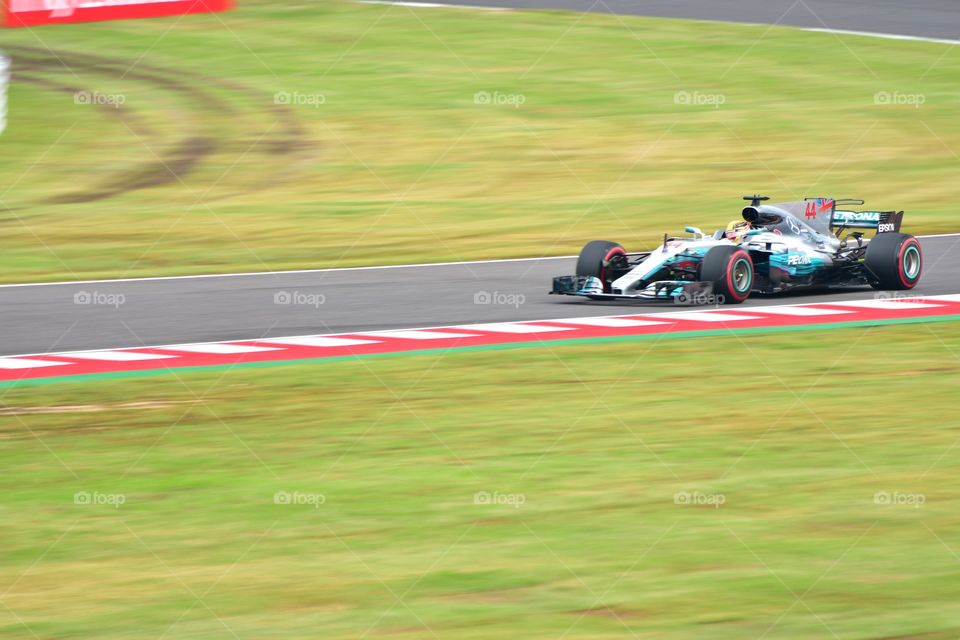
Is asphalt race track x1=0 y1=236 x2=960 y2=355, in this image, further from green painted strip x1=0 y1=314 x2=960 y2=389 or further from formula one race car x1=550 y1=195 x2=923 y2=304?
green painted strip x1=0 y1=314 x2=960 y2=389

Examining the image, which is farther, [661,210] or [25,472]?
[661,210]

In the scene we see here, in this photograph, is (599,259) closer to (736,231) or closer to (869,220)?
(736,231)

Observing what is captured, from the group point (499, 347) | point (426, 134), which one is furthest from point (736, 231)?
point (426, 134)

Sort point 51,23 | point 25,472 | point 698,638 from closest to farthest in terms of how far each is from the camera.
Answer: point 698,638 < point 25,472 < point 51,23

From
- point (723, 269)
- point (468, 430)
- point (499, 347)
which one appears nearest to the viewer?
point (468, 430)

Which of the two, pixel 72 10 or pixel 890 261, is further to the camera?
pixel 72 10

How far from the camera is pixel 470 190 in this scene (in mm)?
22031

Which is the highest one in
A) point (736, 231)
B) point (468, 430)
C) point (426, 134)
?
point (426, 134)

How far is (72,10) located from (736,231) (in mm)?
18105

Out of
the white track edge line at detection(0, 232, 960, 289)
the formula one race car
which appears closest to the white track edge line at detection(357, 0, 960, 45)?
the white track edge line at detection(0, 232, 960, 289)

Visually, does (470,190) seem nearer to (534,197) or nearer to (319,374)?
(534,197)

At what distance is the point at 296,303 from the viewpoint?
14.8m

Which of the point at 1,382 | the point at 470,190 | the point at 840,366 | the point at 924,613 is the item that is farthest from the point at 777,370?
the point at 470,190

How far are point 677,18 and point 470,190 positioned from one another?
11233 mm
